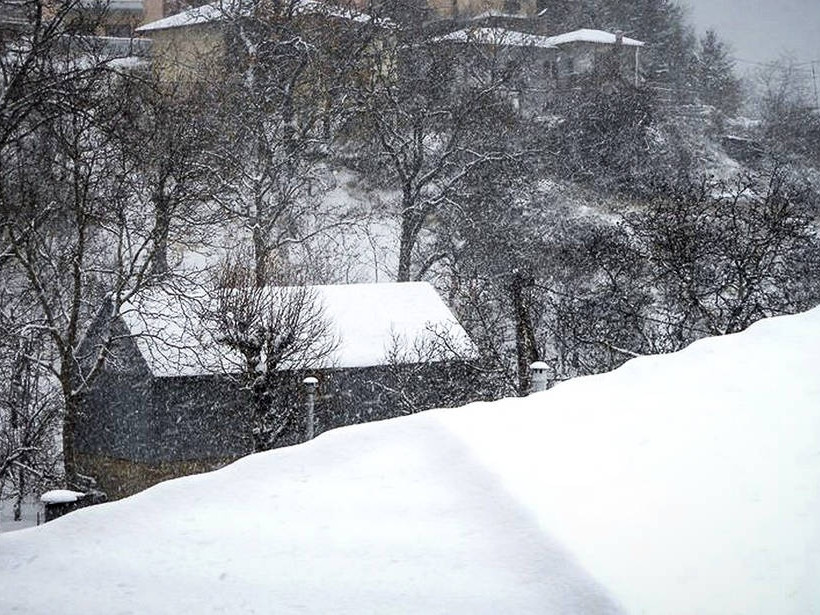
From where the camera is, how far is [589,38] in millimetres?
45938

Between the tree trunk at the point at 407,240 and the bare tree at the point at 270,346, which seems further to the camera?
the tree trunk at the point at 407,240

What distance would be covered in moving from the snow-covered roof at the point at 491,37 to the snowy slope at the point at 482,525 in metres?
32.9

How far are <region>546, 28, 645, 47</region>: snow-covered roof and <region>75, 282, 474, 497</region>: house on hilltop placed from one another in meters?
28.6

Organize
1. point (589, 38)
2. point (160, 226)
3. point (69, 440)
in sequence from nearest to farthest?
point (69, 440)
point (160, 226)
point (589, 38)

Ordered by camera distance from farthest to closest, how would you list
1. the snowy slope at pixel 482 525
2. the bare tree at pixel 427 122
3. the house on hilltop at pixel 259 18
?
the bare tree at pixel 427 122 → the house on hilltop at pixel 259 18 → the snowy slope at pixel 482 525

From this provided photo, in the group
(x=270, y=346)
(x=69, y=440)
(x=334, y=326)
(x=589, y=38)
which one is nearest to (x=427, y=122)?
(x=589, y=38)

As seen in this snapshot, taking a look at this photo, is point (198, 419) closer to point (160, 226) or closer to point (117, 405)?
point (117, 405)

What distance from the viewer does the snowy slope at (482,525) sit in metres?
4.00

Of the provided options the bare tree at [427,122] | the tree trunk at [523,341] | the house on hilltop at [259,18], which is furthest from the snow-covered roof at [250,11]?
the tree trunk at [523,341]

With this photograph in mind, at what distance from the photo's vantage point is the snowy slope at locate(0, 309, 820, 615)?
4.00 m

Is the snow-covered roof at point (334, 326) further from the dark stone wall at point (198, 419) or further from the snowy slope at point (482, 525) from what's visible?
the snowy slope at point (482, 525)

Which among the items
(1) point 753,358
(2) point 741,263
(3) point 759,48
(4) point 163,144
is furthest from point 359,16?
(3) point 759,48

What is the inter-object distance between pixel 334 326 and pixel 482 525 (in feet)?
50.8

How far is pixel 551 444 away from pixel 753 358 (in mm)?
2602
